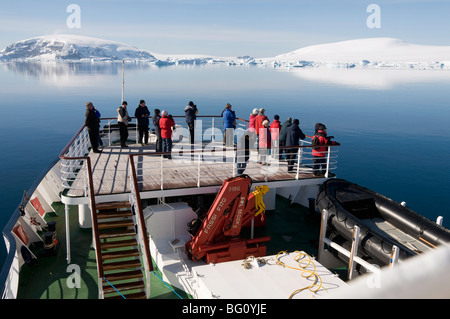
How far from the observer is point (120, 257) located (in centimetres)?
836

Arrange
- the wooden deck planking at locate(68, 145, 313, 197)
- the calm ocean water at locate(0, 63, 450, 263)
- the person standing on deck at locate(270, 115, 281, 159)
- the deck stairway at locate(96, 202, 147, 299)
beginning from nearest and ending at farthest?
1. the deck stairway at locate(96, 202, 147, 299)
2. the wooden deck planking at locate(68, 145, 313, 197)
3. the person standing on deck at locate(270, 115, 281, 159)
4. the calm ocean water at locate(0, 63, 450, 263)


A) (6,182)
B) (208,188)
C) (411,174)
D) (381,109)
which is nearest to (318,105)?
(381,109)

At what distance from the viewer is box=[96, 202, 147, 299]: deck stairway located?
7926 millimetres

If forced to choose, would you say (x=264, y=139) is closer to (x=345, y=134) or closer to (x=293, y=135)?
(x=293, y=135)

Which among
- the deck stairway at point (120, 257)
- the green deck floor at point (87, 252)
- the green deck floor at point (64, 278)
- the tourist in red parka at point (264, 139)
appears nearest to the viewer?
the deck stairway at point (120, 257)

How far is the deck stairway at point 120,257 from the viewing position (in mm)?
7926

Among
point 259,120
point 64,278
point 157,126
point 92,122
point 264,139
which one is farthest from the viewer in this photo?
point 259,120

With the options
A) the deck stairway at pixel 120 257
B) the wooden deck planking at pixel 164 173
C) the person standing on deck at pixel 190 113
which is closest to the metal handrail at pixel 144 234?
the deck stairway at pixel 120 257

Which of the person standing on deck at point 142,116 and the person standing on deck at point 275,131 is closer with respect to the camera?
the person standing on deck at point 275,131

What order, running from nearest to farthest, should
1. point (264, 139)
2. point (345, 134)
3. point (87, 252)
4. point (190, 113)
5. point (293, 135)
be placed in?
point (87, 252), point (293, 135), point (264, 139), point (190, 113), point (345, 134)

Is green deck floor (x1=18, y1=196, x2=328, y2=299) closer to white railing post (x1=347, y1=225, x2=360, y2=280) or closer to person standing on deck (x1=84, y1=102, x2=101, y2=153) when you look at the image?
white railing post (x1=347, y1=225, x2=360, y2=280)

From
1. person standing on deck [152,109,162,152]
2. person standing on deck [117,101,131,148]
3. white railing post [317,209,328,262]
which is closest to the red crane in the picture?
white railing post [317,209,328,262]

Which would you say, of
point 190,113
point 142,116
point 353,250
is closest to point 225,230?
point 353,250

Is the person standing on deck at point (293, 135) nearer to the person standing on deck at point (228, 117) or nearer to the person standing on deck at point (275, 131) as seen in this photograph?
the person standing on deck at point (275, 131)
